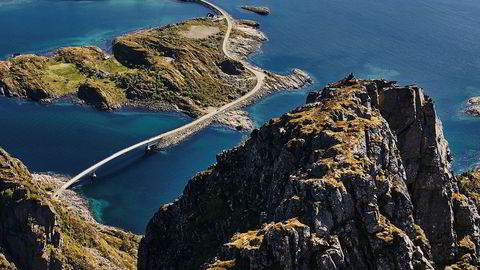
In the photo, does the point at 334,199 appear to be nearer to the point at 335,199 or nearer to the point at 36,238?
the point at 335,199

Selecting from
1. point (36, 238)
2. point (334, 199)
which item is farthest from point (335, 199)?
point (36, 238)

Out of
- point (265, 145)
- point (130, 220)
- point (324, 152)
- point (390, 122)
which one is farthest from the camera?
point (130, 220)

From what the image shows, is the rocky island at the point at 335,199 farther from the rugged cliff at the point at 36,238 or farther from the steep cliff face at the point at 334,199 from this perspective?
the rugged cliff at the point at 36,238

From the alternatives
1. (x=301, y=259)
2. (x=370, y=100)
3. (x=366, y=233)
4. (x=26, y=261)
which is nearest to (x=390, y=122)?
(x=370, y=100)

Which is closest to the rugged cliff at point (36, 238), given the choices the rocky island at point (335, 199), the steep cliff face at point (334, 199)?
the steep cliff face at point (334, 199)

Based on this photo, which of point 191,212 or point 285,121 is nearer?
point 285,121

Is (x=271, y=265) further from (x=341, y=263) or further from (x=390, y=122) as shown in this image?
(x=390, y=122)

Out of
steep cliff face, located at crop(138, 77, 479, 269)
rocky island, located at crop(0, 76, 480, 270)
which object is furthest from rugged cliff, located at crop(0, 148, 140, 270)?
rocky island, located at crop(0, 76, 480, 270)
